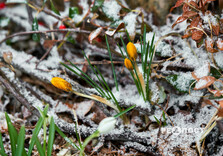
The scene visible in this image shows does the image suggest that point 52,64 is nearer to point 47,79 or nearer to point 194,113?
point 47,79

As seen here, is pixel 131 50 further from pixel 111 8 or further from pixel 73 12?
pixel 73 12

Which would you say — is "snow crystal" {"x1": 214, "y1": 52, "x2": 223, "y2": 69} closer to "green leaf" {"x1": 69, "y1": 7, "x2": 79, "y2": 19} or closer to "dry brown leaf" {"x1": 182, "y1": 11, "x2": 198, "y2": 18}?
"dry brown leaf" {"x1": 182, "y1": 11, "x2": 198, "y2": 18}

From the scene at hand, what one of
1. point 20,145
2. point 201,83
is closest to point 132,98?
point 201,83

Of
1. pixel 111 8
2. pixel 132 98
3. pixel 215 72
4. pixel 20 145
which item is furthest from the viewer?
pixel 111 8

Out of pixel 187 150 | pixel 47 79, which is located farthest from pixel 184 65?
pixel 47 79
